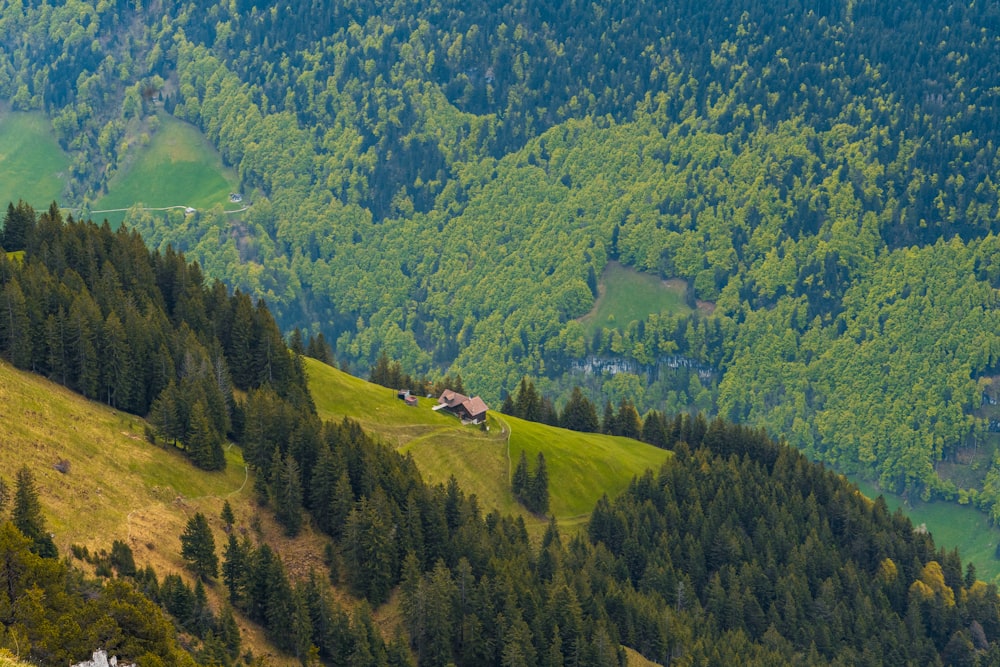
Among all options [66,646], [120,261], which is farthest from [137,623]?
[120,261]

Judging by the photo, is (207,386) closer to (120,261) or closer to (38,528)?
(120,261)

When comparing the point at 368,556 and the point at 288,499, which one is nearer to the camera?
the point at 368,556

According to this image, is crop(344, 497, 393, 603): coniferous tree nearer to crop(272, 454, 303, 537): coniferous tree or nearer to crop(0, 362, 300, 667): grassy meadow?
crop(0, 362, 300, 667): grassy meadow

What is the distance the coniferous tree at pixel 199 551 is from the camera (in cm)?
13525

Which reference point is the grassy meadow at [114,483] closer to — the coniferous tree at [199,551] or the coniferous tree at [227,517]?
the coniferous tree at [227,517]

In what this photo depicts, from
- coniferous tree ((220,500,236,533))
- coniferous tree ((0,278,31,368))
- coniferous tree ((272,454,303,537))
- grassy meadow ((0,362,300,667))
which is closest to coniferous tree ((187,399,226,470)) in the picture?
grassy meadow ((0,362,300,667))

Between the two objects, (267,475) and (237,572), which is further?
(267,475)

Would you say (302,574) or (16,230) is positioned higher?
(16,230)

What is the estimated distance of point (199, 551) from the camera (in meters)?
136

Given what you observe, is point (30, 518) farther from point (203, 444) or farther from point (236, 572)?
point (203, 444)

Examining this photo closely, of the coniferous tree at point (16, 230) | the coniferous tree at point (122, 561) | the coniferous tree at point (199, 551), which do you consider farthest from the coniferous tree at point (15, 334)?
the coniferous tree at point (122, 561)

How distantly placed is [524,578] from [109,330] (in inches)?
2092

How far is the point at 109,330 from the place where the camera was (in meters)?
167

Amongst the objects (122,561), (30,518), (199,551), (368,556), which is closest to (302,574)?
(368,556)
